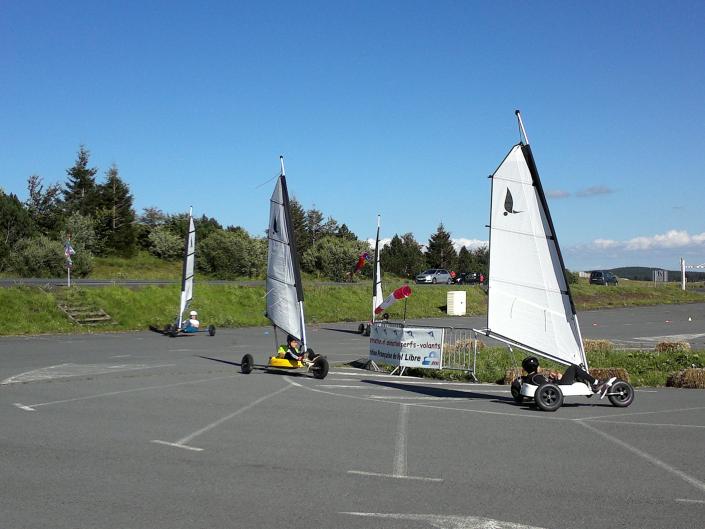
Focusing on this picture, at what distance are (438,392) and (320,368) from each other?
11.2ft

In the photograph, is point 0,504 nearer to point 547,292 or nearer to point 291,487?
point 291,487

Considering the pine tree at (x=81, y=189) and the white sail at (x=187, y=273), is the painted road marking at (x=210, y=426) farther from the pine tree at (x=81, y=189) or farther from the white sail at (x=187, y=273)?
the pine tree at (x=81, y=189)

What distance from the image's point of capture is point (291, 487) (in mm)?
8047

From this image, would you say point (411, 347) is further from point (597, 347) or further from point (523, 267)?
point (597, 347)

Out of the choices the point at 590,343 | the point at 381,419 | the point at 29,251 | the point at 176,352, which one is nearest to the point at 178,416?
the point at 381,419

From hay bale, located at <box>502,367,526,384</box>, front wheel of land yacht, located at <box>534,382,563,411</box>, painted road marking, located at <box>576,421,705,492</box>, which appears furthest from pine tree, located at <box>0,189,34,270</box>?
painted road marking, located at <box>576,421,705,492</box>

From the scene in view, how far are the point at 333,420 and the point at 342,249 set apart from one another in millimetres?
64103

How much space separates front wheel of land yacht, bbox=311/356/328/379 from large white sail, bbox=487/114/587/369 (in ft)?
17.9

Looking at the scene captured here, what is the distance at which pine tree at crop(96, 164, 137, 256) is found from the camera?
7856 centimetres

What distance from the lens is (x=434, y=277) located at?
80.1 m

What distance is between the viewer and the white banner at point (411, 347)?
20922 millimetres

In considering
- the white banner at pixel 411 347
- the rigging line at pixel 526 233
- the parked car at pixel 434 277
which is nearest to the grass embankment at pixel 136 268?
the parked car at pixel 434 277

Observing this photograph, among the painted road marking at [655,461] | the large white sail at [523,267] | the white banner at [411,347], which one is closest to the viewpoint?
the painted road marking at [655,461]

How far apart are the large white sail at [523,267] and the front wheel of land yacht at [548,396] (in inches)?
51.6
